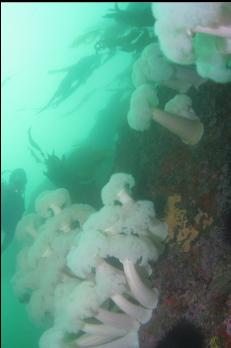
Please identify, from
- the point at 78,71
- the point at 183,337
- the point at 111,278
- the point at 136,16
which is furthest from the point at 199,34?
the point at 78,71

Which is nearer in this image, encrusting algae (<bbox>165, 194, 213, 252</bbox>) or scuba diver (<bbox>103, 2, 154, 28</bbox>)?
encrusting algae (<bbox>165, 194, 213, 252</bbox>)

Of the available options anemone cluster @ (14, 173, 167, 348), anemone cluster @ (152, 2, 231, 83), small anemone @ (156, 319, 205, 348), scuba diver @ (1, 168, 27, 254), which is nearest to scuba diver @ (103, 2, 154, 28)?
anemone cluster @ (152, 2, 231, 83)

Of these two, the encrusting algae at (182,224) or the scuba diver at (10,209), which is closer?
the encrusting algae at (182,224)

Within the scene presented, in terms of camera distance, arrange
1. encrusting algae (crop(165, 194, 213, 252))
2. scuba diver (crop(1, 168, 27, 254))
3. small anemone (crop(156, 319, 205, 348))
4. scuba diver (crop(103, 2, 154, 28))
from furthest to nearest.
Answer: scuba diver (crop(1, 168, 27, 254)) → scuba diver (crop(103, 2, 154, 28)) → encrusting algae (crop(165, 194, 213, 252)) → small anemone (crop(156, 319, 205, 348))

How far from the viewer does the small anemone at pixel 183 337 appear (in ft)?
11.2

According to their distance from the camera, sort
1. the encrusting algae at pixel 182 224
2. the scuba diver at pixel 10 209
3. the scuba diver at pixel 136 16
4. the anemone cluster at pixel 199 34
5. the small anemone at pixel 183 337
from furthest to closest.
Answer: the scuba diver at pixel 10 209 < the scuba diver at pixel 136 16 < the encrusting algae at pixel 182 224 < the anemone cluster at pixel 199 34 < the small anemone at pixel 183 337

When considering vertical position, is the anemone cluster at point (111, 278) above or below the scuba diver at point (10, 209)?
above

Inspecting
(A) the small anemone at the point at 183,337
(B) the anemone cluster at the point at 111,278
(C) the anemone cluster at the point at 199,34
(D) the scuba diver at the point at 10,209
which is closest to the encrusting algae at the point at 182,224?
(B) the anemone cluster at the point at 111,278

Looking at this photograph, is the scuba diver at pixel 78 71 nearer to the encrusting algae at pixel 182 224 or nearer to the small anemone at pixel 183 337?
the encrusting algae at pixel 182 224

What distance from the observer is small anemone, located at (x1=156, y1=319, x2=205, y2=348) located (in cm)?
343

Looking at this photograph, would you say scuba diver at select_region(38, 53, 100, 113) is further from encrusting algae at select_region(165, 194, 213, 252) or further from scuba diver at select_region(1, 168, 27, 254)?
encrusting algae at select_region(165, 194, 213, 252)

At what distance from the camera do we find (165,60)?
5.68 meters

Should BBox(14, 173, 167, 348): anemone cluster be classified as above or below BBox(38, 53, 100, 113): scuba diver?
above

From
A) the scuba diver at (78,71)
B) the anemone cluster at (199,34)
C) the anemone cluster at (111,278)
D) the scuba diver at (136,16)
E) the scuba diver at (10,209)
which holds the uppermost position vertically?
the anemone cluster at (199,34)
